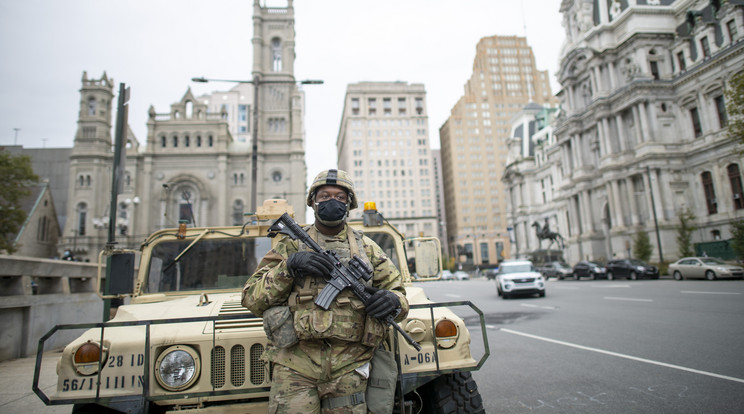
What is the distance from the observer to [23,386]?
584cm

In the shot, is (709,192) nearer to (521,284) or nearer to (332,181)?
(521,284)

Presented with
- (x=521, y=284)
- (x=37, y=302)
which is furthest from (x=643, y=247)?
(x=37, y=302)

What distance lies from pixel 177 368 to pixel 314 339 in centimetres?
102

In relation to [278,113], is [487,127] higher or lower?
higher

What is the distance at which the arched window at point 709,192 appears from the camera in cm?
3600

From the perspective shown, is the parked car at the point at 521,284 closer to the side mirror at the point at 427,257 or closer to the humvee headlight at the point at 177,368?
the side mirror at the point at 427,257

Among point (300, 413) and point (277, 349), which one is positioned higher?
point (277, 349)

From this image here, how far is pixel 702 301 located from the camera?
39.6ft

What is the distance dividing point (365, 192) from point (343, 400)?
10889 cm

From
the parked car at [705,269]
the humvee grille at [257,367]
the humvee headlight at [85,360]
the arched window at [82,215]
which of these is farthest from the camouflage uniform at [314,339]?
the arched window at [82,215]

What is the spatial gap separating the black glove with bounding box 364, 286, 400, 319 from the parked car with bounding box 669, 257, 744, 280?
24.5 m


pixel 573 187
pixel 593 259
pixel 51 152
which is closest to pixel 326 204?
pixel 593 259

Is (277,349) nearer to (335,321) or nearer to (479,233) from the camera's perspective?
(335,321)

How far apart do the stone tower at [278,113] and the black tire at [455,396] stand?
52.7 metres
